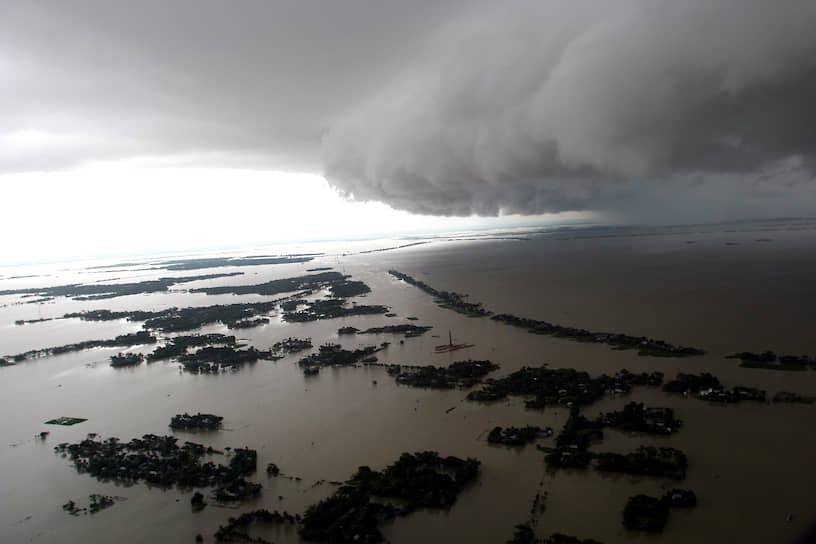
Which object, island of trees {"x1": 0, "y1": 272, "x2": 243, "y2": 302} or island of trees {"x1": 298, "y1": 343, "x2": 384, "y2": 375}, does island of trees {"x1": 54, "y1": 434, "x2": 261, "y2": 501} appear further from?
island of trees {"x1": 0, "y1": 272, "x2": 243, "y2": 302}

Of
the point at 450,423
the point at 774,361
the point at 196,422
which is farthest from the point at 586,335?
the point at 196,422

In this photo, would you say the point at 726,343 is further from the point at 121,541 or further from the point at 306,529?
the point at 121,541

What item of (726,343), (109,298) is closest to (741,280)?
(726,343)

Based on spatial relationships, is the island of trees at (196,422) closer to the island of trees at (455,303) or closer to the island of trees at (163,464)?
the island of trees at (163,464)

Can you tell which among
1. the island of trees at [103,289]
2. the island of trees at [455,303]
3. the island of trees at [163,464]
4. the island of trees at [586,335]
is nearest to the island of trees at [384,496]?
the island of trees at [163,464]

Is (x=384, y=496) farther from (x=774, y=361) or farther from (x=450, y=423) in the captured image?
(x=774, y=361)

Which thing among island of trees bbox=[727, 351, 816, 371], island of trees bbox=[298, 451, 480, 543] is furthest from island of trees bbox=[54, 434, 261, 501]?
island of trees bbox=[727, 351, 816, 371]
